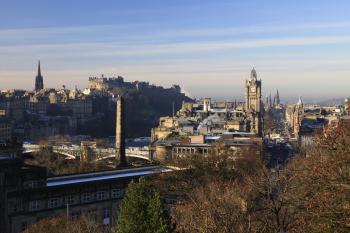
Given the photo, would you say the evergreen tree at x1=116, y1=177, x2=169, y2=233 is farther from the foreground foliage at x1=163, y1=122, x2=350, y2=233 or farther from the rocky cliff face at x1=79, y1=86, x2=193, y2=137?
the rocky cliff face at x1=79, y1=86, x2=193, y2=137

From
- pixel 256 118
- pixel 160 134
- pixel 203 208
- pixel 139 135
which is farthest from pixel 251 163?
pixel 139 135

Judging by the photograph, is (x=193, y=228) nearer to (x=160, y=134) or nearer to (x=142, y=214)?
(x=142, y=214)

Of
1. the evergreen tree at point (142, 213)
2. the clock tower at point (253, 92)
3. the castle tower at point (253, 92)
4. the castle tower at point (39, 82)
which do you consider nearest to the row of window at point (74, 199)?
the evergreen tree at point (142, 213)

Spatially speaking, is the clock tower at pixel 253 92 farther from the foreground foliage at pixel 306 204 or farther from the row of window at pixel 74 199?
the foreground foliage at pixel 306 204

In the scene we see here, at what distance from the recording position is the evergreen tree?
1538 centimetres

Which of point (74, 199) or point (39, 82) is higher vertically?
point (39, 82)

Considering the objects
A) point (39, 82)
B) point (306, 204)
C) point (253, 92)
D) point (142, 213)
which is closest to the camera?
point (306, 204)

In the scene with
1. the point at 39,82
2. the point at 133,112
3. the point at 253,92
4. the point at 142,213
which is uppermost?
the point at 39,82

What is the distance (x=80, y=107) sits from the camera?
131 meters

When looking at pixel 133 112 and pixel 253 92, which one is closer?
pixel 253 92

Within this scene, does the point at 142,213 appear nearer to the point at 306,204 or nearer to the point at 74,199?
the point at 306,204

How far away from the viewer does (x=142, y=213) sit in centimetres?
1573

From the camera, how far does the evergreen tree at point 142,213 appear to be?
15375 millimetres

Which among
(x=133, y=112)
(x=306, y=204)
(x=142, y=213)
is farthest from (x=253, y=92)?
(x=306, y=204)
